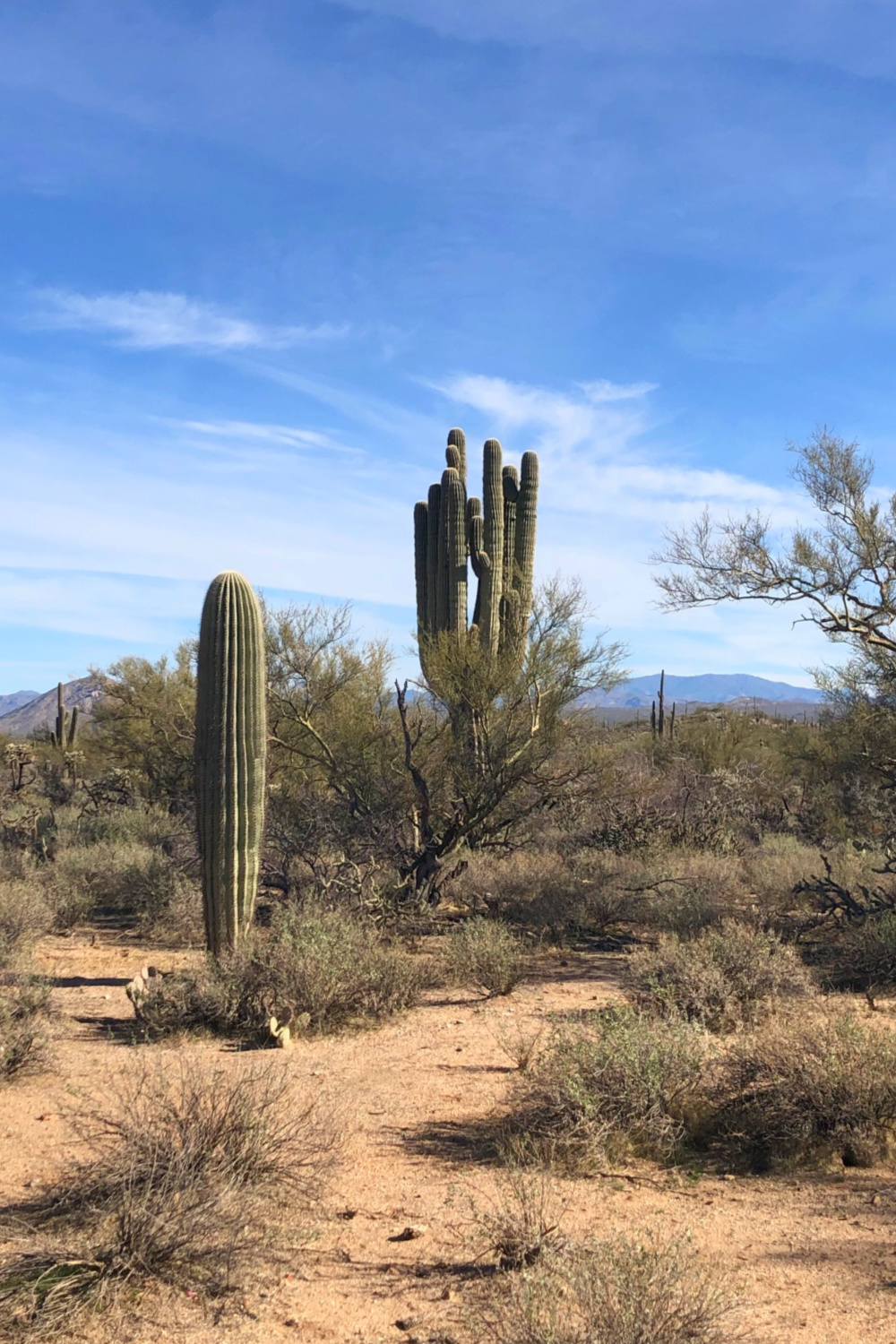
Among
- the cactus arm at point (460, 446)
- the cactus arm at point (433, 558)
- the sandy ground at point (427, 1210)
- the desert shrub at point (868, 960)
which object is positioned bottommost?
the sandy ground at point (427, 1210)

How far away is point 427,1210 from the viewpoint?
4383 mm

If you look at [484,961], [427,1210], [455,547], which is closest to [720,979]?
[484,961]

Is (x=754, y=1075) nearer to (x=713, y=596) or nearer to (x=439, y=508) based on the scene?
(x=713, y=596)

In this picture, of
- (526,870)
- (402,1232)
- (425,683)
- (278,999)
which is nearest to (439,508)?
(425,683)

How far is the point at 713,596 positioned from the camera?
11594mm

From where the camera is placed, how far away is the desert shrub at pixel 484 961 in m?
8.50

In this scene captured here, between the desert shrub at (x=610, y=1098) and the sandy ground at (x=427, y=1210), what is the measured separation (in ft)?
0.65

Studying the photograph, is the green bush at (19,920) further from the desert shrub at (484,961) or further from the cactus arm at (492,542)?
the cactus arm at (492,542)

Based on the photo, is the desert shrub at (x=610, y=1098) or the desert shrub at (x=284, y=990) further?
the desert shrub at (x=284, y=990)

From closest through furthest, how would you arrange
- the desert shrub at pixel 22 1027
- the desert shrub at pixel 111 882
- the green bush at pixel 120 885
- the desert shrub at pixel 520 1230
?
the desert shrub at pixel 520 1230, the desert shrub at pixel 22 1027, the green bush at pixel 120 885, the desert shrub at pixel 111 882

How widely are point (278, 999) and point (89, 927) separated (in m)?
5.28

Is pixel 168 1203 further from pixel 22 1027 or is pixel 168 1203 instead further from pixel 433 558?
pixel 433 558

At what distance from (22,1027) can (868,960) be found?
23.4ft

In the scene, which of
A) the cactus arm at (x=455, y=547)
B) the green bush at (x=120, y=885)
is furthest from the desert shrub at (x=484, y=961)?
the cactus arm at (x=455, y=547)
